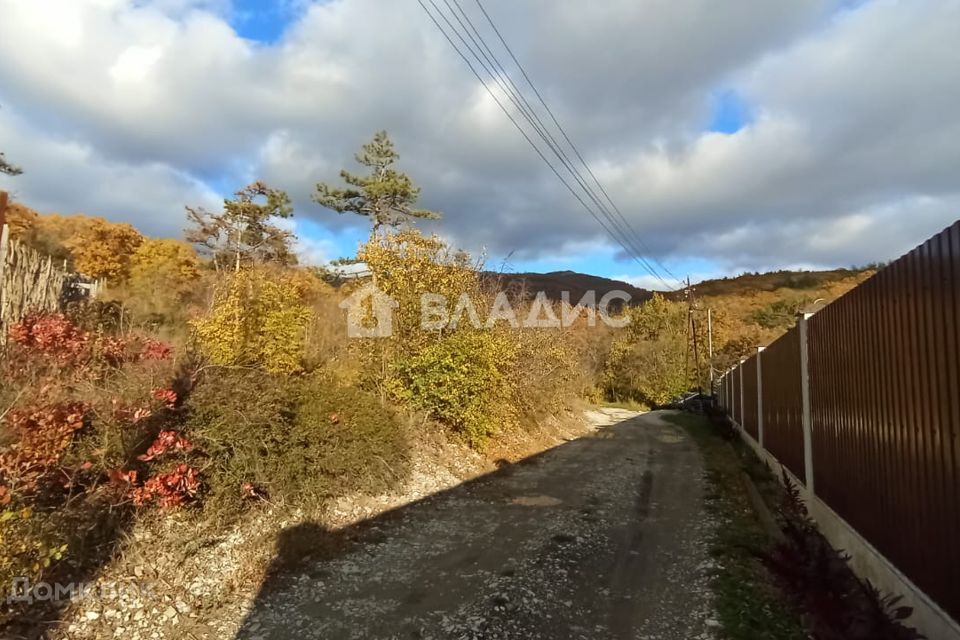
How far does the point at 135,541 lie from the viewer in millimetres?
5430

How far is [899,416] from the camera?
3.75 meters

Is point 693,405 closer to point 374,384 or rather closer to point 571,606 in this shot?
point 374,384

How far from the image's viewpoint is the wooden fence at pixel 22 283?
7.41 m

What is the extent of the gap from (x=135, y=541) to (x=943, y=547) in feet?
20.8

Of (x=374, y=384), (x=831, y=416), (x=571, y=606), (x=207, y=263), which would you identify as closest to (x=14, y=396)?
(x=571, y=606)

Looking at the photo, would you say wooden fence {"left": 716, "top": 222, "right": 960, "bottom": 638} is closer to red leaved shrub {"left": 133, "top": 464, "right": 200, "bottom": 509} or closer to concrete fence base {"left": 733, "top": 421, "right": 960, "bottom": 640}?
concrete fence base {"left": 733, "top": 421, "right": 960, "bottom": 640}

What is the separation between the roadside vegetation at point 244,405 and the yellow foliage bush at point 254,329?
36 millimetres

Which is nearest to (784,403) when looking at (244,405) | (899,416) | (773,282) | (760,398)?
(760,398)

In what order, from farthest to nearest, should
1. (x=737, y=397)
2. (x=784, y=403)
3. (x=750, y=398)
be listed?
(x=737, y=397) < (x=750, y=398) < (x=784, y=403)

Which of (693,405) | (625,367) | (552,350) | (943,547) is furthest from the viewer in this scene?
(625,367)

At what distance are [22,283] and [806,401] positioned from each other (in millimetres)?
10521

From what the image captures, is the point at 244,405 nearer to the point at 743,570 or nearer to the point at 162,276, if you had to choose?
the point at 743,570

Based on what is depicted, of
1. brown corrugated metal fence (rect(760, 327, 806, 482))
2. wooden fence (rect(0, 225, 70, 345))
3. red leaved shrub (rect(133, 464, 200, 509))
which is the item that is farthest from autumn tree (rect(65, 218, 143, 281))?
brown corrugated metal fence (rect(760, 327, 806, 482))

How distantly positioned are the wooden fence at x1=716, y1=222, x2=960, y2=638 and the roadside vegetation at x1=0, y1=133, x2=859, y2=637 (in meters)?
2.41
